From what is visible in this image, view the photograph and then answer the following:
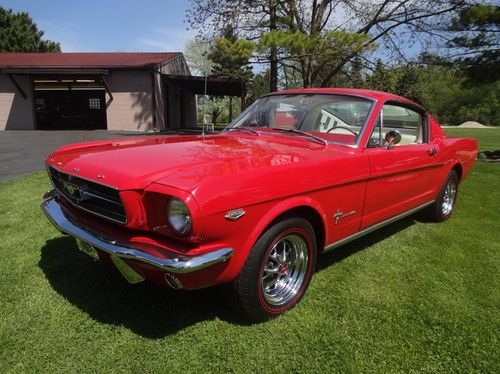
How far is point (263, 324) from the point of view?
9.03 feet

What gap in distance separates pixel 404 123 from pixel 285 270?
2.47 metres

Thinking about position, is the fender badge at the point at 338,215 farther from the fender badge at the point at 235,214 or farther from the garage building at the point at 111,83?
the garage building at the point at 111,83

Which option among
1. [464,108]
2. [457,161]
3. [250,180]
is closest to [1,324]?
[250,180]

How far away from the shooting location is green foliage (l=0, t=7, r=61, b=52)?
3228 centimetres

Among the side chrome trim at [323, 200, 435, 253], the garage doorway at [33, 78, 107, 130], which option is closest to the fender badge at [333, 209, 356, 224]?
the side chrome trim at [323, 200, 435, 253]

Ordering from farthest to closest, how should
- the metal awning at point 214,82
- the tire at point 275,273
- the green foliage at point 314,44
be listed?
the metal awning at point 214,82 → the green foliage at point 314,44 → the tire at point 275,273

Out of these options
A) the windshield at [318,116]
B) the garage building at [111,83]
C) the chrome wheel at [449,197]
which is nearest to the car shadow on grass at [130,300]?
the windshield at [318,116]

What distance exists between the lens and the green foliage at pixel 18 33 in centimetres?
3228

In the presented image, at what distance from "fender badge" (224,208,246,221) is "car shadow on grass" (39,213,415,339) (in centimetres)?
81

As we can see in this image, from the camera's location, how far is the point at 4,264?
3504 mm

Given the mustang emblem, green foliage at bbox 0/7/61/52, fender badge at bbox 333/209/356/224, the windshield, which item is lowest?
fender badge at bbox 333/209/356/224

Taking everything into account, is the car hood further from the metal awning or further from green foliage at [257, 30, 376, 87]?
the metal awning

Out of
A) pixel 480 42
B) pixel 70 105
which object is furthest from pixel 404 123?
pixel 70 105

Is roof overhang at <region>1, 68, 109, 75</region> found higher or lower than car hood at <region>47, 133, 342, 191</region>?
higher
